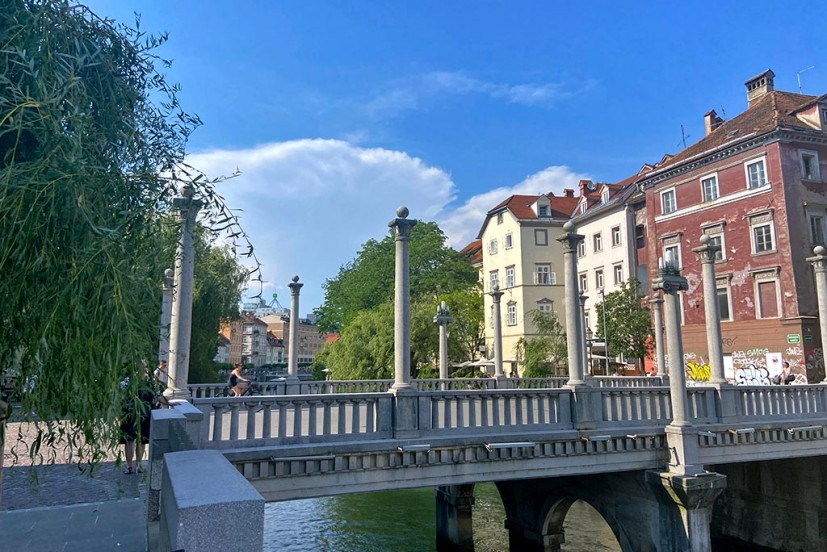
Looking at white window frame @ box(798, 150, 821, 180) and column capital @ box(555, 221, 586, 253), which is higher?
white window frame @ box(798, 150, 821, 180)

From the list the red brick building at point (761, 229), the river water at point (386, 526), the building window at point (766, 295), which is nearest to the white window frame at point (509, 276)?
the red brick building at point (761, 229)

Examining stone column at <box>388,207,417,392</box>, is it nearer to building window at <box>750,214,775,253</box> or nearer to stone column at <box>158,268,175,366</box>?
stone column at <box>158,268,175,366</box>

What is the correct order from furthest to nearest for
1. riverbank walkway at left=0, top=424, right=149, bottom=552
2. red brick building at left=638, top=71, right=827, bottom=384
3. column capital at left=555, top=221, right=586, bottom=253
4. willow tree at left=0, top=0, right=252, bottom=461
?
red brick building at left=638, top=71, right=827, bottom=384 < column capital at left=555, top=221, right=586, bottom=253 < riverbank walkway at left=0, top=424, right=149, bottom=552 < willow tree at left=0, top=0, right=252, bottom=461

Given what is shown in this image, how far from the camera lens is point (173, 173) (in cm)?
367

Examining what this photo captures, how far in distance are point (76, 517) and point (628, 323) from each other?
32.1 metres

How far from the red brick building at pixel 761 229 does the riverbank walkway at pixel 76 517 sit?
27.0m

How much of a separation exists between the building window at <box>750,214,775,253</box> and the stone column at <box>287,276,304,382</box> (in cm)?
2315

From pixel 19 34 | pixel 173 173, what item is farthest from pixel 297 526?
pixel 19 34

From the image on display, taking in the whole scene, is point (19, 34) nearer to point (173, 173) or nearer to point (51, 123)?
point (51, 123)

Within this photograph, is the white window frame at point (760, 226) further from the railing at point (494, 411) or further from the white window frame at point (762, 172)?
the railing at point (494, 411)

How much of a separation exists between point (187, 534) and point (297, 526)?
672 inches

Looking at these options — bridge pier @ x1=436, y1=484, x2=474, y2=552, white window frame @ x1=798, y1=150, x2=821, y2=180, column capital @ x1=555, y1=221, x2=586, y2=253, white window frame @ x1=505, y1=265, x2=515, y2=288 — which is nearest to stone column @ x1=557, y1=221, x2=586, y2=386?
column capital @ x1=555, y1=221, x2=586, y2=253

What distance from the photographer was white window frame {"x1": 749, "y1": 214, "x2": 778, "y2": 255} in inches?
1027

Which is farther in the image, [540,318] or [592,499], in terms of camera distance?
[540,318]
